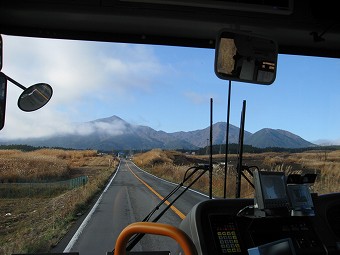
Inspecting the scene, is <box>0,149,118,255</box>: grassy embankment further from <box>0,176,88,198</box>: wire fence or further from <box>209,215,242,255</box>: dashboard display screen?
<box>209,215,242,255</box>: dashboard display screen

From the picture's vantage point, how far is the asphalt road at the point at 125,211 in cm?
332

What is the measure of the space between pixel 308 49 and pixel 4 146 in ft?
7.80

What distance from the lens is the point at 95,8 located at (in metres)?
3.03

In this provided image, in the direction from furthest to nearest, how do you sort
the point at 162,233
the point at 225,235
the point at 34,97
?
the point at 225,235
the point at 34,97
the point at 162,233

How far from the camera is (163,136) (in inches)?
118

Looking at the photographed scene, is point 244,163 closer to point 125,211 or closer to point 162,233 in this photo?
point 125,211

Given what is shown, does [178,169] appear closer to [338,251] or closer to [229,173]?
[229,173]

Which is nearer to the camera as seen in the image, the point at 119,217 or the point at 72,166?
the point at 72,166

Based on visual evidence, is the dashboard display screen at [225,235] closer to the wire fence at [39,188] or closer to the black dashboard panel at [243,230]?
the black dashboard panel at [243,230]

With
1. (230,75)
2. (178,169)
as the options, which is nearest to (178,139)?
(178,169)

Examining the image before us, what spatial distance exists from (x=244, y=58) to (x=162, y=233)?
1.60m

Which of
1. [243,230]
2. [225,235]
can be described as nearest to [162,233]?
[225,235]

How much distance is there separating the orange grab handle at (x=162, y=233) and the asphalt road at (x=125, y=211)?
48.6 inches

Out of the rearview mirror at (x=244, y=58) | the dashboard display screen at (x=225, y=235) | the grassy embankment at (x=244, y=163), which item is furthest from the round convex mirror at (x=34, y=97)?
the dashboard display screen at (x=225, y=235)
